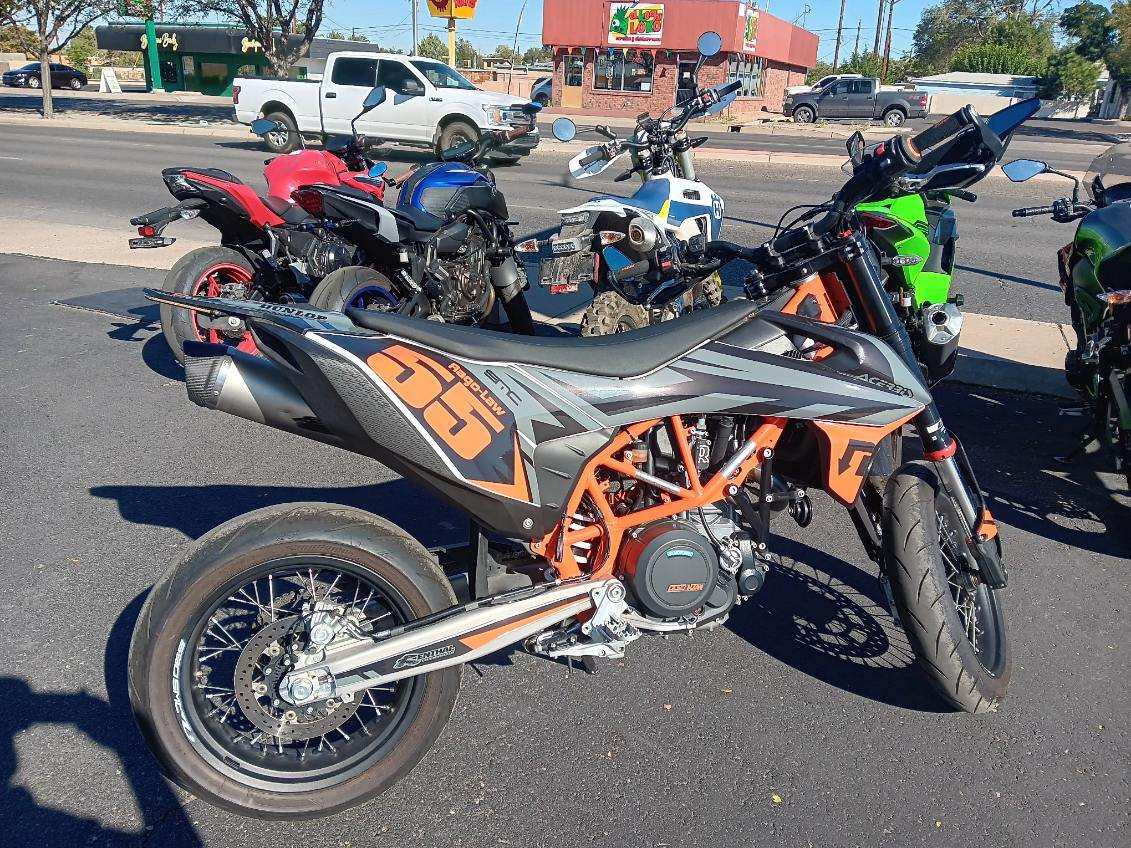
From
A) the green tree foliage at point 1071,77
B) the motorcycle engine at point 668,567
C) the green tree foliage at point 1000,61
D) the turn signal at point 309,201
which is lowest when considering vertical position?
the motorcycle engine at point 668,567

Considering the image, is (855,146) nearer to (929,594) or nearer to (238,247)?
(929,594)

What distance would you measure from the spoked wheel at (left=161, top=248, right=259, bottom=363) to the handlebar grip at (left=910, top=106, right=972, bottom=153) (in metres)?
4.22

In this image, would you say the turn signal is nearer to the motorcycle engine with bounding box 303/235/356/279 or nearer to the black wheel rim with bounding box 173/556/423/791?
the motorcycle engine with bounding box 303/235/356/279

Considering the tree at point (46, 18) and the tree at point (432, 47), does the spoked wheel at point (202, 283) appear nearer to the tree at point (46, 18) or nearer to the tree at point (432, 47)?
the tree at point (46, 18)

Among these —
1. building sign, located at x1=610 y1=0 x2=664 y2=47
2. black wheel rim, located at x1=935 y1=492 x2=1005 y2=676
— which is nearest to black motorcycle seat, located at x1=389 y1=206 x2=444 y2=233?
black wheel rim, located at x1=935 y1=492 x2=1005 y2=676

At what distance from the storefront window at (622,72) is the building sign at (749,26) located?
5.53m

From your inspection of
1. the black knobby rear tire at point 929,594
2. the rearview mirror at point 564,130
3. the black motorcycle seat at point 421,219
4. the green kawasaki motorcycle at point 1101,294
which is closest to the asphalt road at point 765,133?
the green kawasaki motorcycle at point 1101,294

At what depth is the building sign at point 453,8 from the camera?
2677 cm

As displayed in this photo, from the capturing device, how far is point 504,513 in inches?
97.0

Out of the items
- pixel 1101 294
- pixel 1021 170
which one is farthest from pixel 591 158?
pixel 1101 294

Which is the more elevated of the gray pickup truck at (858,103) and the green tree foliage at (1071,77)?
the green tree foliage at (1071,77)

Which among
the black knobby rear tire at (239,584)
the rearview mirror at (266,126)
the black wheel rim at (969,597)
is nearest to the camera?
the black knobby rear tire at (239,584)

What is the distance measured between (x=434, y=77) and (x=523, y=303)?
14.7m

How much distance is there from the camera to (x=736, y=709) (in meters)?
2.95
